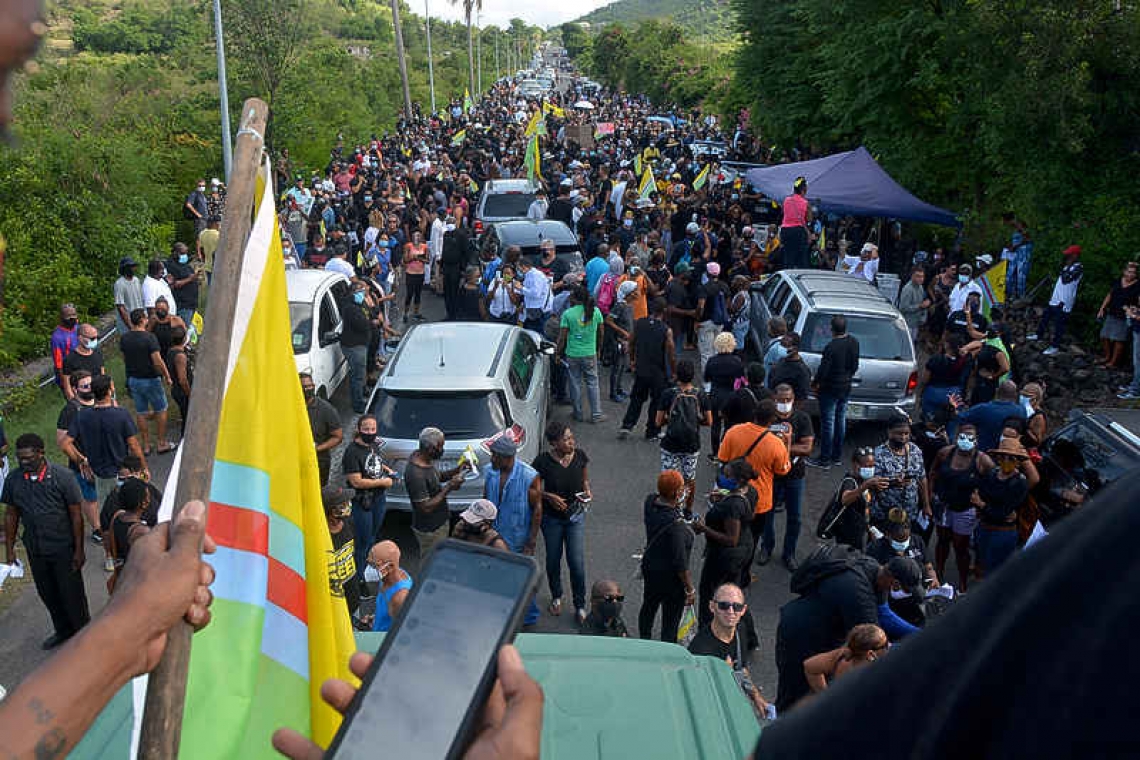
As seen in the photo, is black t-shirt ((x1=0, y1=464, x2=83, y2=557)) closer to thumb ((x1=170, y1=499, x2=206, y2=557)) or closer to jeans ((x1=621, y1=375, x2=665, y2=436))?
thumb ((x1=170, y1=499, x2=206, y2=557))

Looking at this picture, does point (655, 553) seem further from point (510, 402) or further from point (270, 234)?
point (270, 234)

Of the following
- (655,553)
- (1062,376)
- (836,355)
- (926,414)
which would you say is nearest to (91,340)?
(655,553)

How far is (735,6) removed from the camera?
29.6 metres

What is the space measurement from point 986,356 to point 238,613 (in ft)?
29.5

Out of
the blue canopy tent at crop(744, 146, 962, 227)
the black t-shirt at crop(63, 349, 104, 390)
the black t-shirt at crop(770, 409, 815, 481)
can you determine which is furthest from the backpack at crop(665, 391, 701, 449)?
the blue canopy tent at crop(744, 146, 962, 227)

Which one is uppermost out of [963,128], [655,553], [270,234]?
[270,234]

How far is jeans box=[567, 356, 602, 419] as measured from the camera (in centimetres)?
1232

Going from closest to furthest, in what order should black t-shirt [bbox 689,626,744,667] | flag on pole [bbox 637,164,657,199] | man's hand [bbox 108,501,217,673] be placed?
man's hand [bbox 108,501,217,673]
black t-shirt [bbox 689,626,744,667]
flag on pole [bbox 637,164,657,199]

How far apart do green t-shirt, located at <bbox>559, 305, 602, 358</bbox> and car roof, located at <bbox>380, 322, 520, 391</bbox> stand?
155cm

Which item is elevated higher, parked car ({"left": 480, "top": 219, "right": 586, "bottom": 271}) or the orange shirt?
the orange shirt

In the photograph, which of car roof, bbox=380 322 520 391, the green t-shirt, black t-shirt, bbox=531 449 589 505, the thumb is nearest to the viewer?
the thumb

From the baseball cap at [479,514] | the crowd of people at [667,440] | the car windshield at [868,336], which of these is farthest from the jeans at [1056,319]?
the baseball cap at [479,514]

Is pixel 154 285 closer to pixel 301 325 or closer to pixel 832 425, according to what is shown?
pixel 301 325

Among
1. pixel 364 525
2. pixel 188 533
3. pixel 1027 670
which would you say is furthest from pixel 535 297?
pixel 1027 670
